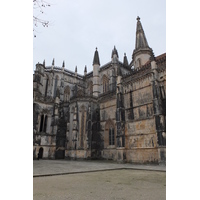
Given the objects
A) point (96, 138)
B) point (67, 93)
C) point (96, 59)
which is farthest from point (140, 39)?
point (67, 93)

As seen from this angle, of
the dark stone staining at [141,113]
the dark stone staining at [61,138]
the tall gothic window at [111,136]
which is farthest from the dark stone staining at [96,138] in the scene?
the dark stone staining at [141,113]

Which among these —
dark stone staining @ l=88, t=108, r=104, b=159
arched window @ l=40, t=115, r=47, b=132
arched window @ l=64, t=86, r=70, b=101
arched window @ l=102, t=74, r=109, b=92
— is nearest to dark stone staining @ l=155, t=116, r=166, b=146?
dark stone staining @ l=88, t=108, r=104, b=159

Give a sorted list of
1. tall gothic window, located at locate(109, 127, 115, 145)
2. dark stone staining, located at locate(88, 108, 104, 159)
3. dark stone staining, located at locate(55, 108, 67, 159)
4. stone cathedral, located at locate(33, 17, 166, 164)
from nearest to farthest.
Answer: stone cathedral, located at locate(33, 17, 166, 164), tall gothic window, located at locate(109, 127, 115, 145), dark stone staining, located at locate(88, 108, 104, 159), dark stone staining, located at locate(55, 108, 67, 159)

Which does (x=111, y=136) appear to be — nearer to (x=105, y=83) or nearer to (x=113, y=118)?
(x=113, y=118)

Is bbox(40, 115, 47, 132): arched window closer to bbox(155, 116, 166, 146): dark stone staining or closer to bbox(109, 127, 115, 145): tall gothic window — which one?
bbox(109, 127, 115, 145): tall gothic window

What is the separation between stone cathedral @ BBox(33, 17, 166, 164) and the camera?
1697cm

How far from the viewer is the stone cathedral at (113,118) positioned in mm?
16969

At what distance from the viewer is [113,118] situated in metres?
22.3

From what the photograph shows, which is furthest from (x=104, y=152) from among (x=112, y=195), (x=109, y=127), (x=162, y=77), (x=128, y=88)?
(x=112, y=195)


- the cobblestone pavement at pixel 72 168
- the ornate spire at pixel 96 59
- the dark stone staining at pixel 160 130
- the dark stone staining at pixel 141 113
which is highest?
the ornate spire at pixel 96 59

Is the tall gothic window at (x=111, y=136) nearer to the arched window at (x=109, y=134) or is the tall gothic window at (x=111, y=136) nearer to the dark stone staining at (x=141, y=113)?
the arched window at (x=109, y=134)

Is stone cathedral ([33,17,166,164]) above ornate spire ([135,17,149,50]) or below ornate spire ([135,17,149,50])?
below
